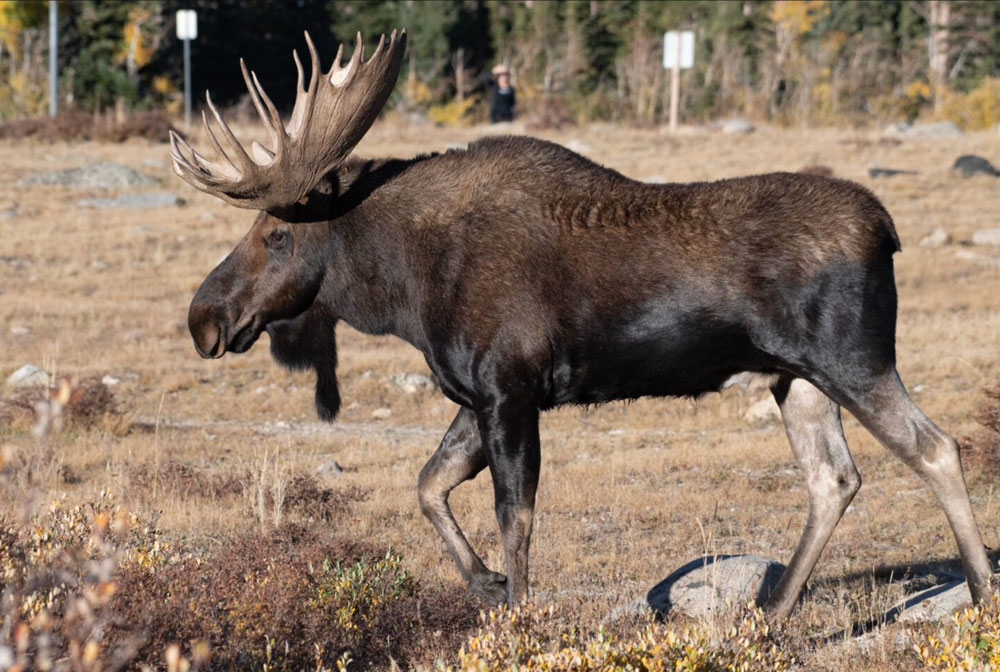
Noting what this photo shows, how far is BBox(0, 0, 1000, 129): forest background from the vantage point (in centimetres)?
4578

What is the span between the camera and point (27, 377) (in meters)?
14.7

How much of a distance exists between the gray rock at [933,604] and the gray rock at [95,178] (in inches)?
937

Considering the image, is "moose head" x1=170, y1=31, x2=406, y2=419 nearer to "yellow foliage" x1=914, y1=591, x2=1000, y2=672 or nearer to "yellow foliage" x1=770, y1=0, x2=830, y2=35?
"yellow foliage" x1=914, y1=591, x2=1000, y2=672

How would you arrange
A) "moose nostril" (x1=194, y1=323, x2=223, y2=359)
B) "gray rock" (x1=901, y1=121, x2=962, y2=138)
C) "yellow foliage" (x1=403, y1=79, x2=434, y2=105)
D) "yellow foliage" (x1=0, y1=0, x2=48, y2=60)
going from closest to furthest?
1. "moose nostril" (x1=194, y1=323, x2=223, y2=359)
2. "gray rock" (x1=901, y1=121, x2=962, y2=138)
3. "yellow foliage" (x1=0, y1=0, x2=48, y2=60)
4. "yellow foliage" (x1=403, y1=79, x2=434, y2=105)

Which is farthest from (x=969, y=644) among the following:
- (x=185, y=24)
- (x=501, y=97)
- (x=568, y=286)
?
(x=185, y=24)

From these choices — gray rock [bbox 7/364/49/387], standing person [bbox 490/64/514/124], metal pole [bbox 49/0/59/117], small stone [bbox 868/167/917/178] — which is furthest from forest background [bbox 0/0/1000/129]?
gray rock [bbox 7/364/49/387]

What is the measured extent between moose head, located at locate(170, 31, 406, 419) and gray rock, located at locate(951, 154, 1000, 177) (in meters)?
24.2

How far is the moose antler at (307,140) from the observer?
680 centimetres

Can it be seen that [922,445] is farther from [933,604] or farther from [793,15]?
[793,15]

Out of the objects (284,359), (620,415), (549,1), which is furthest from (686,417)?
(549,1)

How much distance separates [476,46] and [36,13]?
2239 cm

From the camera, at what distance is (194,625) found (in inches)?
209

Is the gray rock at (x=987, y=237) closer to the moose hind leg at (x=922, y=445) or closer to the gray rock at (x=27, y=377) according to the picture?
the gray rock at (x=27, y=377)

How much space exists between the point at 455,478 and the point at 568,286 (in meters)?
1.28
